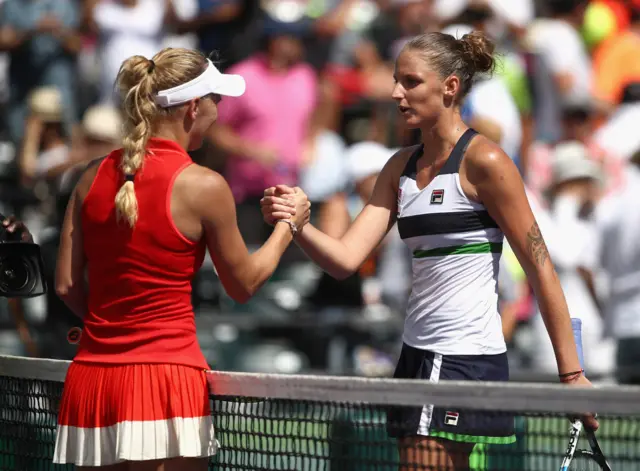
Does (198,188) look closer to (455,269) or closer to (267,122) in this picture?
(455,269)

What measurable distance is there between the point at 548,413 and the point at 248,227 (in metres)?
6.44

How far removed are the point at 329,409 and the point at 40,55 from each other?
748cm

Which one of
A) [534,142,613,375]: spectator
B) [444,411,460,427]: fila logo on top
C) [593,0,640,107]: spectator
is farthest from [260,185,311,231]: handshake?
[593,0,640,107]: spectator

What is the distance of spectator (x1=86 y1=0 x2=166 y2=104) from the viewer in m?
10.6

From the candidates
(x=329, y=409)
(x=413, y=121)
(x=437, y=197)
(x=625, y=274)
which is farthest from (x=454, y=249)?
(x=625, y=274)

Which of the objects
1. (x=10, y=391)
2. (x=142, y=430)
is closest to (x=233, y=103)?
(x=10, y=391)

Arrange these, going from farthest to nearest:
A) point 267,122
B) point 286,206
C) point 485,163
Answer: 1. point 267,122
2. point 286,206
3. point 485,163

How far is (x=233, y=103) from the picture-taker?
392 inches

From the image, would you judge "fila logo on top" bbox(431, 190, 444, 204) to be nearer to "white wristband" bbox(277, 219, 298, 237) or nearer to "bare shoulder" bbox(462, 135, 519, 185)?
"bare shoulder" bbox(462, 135, 519, 185)

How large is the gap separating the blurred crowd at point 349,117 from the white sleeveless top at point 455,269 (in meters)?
3.59

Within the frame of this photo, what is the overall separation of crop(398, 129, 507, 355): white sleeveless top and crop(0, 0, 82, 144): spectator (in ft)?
22.6

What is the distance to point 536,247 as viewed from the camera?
13.7 feet

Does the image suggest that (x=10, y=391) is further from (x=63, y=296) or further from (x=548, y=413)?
(x=548, y=413)

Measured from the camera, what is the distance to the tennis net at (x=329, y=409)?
3.55 meters
